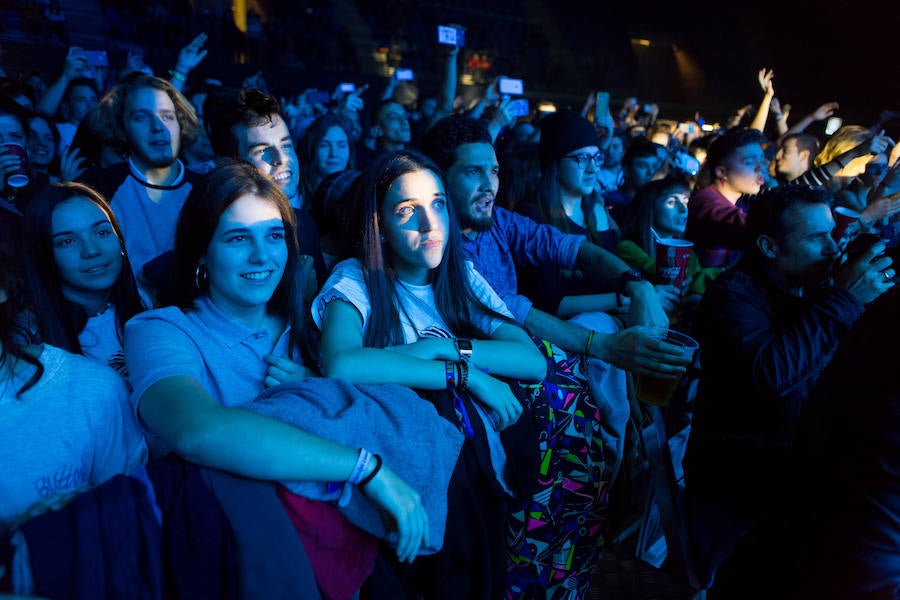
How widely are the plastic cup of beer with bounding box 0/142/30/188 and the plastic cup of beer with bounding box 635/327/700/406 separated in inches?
105

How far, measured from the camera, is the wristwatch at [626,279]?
217 centimetres

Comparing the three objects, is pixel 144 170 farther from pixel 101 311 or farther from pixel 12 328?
pixel 12 328

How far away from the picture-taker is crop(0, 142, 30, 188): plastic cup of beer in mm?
2463

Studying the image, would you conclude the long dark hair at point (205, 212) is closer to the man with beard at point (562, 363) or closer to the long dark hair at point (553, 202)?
the man with beard at point (562, 363)

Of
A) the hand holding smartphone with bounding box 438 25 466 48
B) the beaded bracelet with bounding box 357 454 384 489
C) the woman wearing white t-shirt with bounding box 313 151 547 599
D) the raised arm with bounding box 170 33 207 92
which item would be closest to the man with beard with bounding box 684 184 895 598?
the woman wearing white t-shirt with bounding box 313 151 547 599

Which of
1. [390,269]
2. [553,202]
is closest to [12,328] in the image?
[390,269]

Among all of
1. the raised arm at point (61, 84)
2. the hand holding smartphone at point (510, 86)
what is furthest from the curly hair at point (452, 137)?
the hand holding smartphone at point (510, 86)

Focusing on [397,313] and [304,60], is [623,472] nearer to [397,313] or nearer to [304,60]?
[397,313]

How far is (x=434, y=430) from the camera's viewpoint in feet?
3.74

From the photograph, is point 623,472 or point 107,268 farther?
point 623,472

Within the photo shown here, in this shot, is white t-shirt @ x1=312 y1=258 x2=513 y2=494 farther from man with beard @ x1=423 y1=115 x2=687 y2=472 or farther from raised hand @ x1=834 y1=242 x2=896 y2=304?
raised hand @ x1=834 y1=242 x2=896 y2=304

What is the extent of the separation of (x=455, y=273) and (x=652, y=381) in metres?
0.70

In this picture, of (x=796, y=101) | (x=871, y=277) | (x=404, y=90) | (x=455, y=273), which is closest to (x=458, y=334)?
(x=455, y=273)

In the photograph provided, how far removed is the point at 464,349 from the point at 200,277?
0.70 metres
